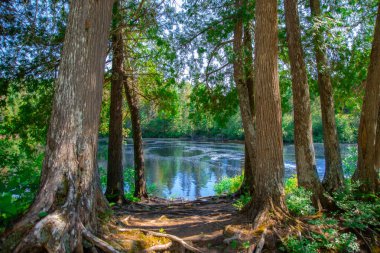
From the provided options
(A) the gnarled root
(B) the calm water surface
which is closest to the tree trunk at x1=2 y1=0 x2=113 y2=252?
(A) the gnarled root

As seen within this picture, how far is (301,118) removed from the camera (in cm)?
629

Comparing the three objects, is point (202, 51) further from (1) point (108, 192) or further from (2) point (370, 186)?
(2) point (370, 186)

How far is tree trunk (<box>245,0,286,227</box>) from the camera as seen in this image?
5.20 metres

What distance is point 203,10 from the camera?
29.7ft

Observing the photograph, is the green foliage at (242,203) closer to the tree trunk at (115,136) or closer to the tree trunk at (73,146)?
the tree trunk at (73,146)

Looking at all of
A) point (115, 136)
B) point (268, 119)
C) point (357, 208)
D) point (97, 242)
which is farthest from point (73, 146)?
point (115, 136)

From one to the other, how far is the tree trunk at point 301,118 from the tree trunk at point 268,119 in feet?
3.83

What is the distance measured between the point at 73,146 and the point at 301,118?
4457 mm

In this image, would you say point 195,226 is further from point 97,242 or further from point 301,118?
point 301,118

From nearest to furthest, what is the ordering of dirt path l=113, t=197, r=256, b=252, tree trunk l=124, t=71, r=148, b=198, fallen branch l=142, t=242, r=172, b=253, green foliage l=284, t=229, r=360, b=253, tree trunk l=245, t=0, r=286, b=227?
fallen branch l=142, t=242, r=172, b=253 → green foliage l=284, t=229, r=360, b=253 → dirt path l=113, t=197, r=256, b=252 → tree trunk l=245, t=0, r=286, b=227 → tree trunk l=124, t=71, r=148, b=198

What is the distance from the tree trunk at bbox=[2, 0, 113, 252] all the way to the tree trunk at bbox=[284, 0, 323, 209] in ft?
12.8

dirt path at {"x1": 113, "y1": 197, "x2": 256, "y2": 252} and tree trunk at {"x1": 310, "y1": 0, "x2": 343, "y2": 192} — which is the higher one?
tree trunk at {"x1": 310, "y1": 0, "x2": 343, "y2": 192}

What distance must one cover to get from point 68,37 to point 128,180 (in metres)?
9.69

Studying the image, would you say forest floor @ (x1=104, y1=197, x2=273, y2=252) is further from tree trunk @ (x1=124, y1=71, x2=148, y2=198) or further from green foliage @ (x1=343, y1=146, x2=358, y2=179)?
green foliage @ (x1=343, y1=146, x2=358, y2=179)
